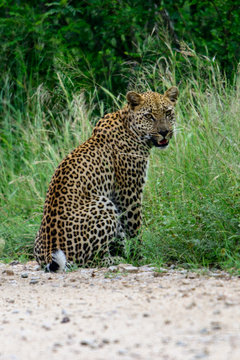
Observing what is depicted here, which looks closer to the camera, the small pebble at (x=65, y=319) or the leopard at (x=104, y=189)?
the small pebble at (x=65, y=319)

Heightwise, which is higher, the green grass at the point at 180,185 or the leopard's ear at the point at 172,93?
the leopard's ear at the point at 172,93

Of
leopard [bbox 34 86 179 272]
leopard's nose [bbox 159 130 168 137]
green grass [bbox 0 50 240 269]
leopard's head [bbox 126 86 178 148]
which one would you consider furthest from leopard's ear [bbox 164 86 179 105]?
leopard's nose [bbox 159 130 168 137]

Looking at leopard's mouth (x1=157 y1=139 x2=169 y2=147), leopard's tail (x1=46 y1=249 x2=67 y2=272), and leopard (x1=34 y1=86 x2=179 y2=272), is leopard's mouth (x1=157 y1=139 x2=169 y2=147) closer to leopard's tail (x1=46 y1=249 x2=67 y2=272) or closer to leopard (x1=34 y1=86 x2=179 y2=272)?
leopard (x1=34 y1=86 x2=179 y2=272)

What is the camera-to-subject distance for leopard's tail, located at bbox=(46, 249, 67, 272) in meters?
5.63

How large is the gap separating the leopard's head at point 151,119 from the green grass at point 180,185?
1.23ft

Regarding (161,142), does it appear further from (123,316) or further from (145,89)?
(123,316)

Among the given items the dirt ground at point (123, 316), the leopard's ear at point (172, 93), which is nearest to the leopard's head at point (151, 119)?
the leopard's ear at point (172, 93)

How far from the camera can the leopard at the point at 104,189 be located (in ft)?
19.2

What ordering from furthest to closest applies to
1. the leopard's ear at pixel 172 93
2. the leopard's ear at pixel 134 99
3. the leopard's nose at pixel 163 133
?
1. the leopard's ear at pixel 172 93
2. the leopard's ear at pixel 134 99
3. the leopard's nose at pixel 163 133

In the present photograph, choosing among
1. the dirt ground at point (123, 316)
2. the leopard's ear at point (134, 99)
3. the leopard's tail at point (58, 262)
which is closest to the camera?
the dirt ground at point (123, 316)

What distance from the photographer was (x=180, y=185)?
266 inches

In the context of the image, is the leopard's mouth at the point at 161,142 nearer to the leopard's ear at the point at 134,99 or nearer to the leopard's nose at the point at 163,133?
the leopard's nose at the point at 163,133

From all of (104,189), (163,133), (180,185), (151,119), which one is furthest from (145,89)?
(104,189)

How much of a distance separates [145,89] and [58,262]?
10.8 feet
